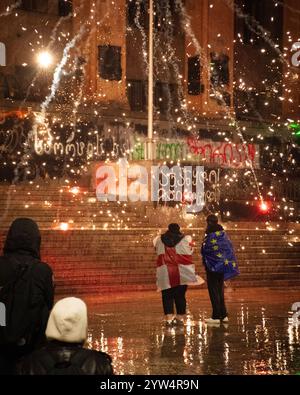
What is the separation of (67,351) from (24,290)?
4.23ft

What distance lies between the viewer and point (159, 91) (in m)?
34.7

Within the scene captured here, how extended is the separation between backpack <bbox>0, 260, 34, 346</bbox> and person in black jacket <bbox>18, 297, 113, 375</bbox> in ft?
3.29

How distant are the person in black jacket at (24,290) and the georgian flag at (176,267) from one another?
262 inches

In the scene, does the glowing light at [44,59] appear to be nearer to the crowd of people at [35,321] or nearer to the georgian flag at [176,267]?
the georgian flag at [176,267]

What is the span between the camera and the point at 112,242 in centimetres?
1972

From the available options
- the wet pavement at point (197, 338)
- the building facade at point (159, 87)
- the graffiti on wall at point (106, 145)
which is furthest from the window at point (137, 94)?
the wet pavement at point (197, 338)

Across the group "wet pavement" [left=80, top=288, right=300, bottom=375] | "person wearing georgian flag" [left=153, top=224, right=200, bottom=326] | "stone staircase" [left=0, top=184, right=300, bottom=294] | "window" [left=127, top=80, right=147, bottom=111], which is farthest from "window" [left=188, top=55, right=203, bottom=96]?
"person wearing georgian flag" [left=153, top=224, right=200, bottom=326]

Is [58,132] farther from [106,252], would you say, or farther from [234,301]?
[234,301]

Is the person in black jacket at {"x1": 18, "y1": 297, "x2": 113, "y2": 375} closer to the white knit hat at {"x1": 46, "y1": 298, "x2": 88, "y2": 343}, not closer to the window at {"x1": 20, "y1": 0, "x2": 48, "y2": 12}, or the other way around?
the white knit hat at {"x1": 46, "y1": 298, "x2": 88, "y2": 343}

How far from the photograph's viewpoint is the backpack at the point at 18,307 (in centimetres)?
524

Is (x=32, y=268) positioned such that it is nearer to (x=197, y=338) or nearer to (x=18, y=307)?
(x=18, y=307)

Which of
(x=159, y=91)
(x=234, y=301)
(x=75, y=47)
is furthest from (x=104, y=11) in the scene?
(x=234, y=301)

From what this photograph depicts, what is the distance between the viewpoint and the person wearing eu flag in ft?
40.2

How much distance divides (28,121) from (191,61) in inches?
313
